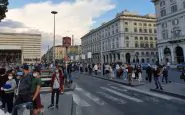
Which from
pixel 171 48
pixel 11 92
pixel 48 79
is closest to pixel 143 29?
pixel 171 48

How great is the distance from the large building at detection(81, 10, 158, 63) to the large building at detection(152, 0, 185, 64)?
21.8 metres

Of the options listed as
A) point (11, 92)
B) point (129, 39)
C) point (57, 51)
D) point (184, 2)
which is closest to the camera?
point (11, 92)

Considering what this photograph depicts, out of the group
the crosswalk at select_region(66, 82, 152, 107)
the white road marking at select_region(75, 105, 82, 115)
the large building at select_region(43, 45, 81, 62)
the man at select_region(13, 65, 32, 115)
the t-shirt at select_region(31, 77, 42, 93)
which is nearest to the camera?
the man at select_region(13, 65, 32, 115)

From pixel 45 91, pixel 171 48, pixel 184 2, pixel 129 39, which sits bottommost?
pixel 45 91

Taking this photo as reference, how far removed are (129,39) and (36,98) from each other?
89084 millimetres

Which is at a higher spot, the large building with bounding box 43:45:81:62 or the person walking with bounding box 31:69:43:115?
the large building with bounding box 43:45:81:62

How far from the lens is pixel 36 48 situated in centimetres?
12862

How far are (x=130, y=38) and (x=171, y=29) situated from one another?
98.5ft

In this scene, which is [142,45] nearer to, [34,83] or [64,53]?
[64,53]

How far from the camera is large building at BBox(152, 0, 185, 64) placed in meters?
61.7

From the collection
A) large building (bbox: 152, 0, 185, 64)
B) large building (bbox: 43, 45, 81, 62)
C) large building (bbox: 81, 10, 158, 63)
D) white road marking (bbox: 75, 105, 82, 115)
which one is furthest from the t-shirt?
large building (bbox: 81, 10, 158, 63)

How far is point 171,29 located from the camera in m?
65.6

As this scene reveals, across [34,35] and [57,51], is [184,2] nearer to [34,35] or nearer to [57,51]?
[34,35]

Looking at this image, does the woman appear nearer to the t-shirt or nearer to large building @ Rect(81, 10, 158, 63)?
the t-shirt
